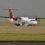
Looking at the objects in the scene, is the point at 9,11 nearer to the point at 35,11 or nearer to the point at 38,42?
the point at 35,11

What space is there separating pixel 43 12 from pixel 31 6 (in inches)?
4.3

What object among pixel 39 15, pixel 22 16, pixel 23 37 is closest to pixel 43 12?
pixel 39 15

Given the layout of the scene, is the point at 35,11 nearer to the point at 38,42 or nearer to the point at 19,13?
the point at 19,13

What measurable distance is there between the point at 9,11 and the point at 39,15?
0.80ft

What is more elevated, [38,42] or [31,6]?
[31,6]

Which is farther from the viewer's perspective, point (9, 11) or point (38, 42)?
point (9, 11)

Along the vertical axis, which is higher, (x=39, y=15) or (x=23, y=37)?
(x=39, y=15)

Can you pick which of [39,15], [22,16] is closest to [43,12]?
[39,15]

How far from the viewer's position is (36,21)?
4.07ft

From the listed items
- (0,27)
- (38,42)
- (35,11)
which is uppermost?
(35,11)

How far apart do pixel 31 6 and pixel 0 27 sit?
0.98 feet

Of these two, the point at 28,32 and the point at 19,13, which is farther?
the point at 19,13

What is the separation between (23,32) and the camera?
1177mm

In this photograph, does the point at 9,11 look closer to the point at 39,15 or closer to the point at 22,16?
the point at 22,16
